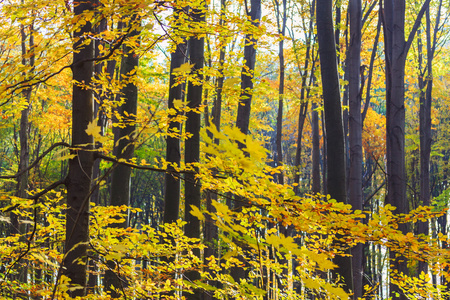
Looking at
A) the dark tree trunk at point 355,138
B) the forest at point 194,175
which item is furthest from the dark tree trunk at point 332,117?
the dark tree trunk at point 355,138

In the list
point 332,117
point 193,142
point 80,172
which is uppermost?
point 332,117

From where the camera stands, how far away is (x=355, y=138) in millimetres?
5797

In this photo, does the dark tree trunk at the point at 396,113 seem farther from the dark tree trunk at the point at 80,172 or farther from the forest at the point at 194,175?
the dark tree trunk at the point at 80,172

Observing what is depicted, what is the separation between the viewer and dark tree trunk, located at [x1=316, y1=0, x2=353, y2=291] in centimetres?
365

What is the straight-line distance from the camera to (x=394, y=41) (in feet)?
16.8

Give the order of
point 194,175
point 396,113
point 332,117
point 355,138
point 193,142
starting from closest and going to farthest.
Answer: point 194,175, point 332,117, point 396,113, point 193,142, point 355,138

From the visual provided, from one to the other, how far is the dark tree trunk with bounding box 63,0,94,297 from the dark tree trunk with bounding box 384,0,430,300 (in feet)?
12.1

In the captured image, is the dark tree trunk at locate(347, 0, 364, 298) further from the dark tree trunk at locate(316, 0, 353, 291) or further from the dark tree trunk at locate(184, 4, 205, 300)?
the dark tree trunk at locate(184, 4, 205, 300)

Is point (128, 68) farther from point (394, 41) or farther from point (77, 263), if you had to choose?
point (394, 41)

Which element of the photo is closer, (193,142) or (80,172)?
(80,172)

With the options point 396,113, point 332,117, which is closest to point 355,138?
point 396,113

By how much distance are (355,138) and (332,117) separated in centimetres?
235

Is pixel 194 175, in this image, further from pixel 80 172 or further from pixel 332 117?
pixel 332 117

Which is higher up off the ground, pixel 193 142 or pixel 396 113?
pixel 396 113
